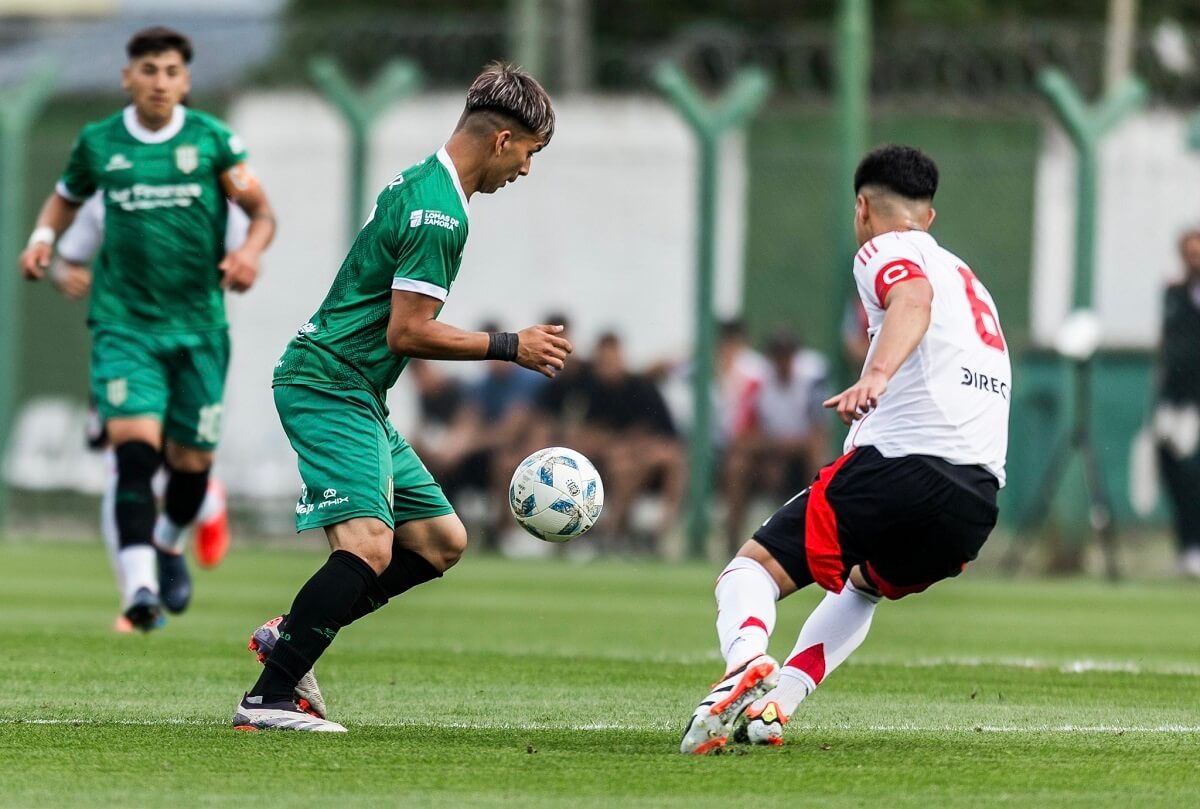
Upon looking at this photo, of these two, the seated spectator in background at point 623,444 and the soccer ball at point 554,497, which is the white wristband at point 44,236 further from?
the seated spectator in background at point 623,444

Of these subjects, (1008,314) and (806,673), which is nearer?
(806,673)

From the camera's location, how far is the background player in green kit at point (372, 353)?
673cm

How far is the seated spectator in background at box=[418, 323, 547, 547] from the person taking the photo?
63.1ft

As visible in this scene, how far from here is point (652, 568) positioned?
17.5 metres

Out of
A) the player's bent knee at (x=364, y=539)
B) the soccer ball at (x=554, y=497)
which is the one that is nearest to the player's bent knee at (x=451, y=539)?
the soccer ball at (x=554, y=497)

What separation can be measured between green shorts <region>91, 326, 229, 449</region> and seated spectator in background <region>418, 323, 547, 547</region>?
28.6 ft

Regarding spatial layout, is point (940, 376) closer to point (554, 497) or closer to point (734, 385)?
point (554, 497)

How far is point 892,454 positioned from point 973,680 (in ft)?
8.44

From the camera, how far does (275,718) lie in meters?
6.82

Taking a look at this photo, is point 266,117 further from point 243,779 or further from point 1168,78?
point 243,779

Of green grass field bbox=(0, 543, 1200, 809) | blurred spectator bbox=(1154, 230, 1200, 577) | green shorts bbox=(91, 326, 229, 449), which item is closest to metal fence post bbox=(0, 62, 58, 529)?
green grass field bbox=(0, 543, 1200, 809)

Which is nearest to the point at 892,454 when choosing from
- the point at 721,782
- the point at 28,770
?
the point at 721,782

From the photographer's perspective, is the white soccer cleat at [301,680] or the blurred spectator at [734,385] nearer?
the white soccer cleat at [301,680]

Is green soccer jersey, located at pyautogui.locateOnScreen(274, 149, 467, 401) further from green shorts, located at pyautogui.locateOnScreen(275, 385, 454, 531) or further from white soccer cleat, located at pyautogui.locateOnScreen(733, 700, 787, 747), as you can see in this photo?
white soccer cleat, located at pyautogui.locateOnScreen(733, 700, 787, 747)
